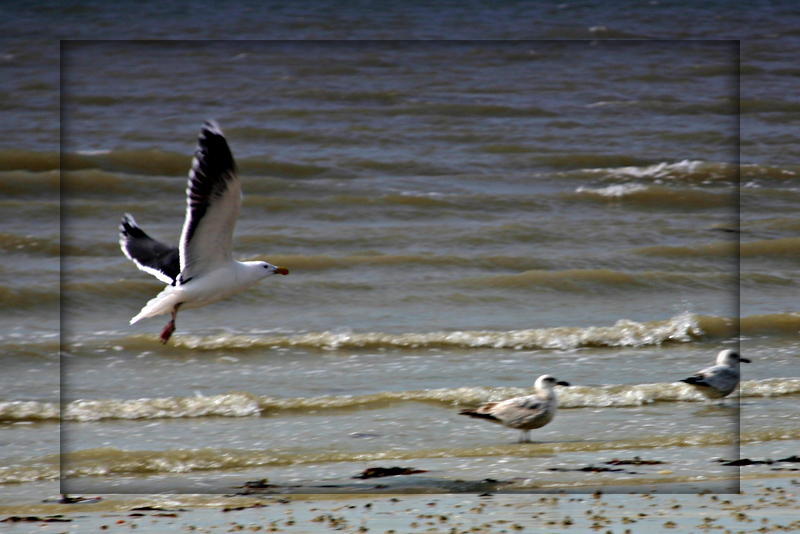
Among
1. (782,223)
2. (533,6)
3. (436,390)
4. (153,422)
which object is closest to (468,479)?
(436,390)

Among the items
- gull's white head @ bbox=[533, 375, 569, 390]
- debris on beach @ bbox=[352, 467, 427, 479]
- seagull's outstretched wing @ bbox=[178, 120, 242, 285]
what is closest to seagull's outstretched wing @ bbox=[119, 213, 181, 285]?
seagull's outstretched wing @ bbox=[178, 120, 242, 285]

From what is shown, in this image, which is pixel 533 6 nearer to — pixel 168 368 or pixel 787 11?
pixel 787 11

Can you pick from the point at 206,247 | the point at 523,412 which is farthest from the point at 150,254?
the point at 523,412

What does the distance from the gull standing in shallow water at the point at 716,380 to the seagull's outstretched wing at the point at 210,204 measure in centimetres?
231

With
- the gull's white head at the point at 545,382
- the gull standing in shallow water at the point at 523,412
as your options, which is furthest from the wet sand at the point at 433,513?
the gull's white head at the point at 545,382

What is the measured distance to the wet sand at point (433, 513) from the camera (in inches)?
134

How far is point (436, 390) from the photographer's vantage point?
538cm

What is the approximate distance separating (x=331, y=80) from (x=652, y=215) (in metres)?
2.55

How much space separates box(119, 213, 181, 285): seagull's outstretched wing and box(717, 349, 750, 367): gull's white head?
2657 mm

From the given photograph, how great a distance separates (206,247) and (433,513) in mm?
1336

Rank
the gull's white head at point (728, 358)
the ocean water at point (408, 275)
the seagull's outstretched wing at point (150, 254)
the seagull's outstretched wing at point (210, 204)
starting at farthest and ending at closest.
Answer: the gull's white head at point (728, 358) < the ocean water at point (408, 275) < the seagull's outstretched wing at point (150, 254) < the seagull's outstretched wing at point (210, 204)

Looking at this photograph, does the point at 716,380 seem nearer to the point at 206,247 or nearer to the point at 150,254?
the point at 206,247

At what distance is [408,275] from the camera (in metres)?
7.35

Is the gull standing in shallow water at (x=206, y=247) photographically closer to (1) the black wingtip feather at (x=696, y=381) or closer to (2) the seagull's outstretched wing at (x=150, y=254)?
(2) the seagull's outstretched wing at (x=150, y=254)
